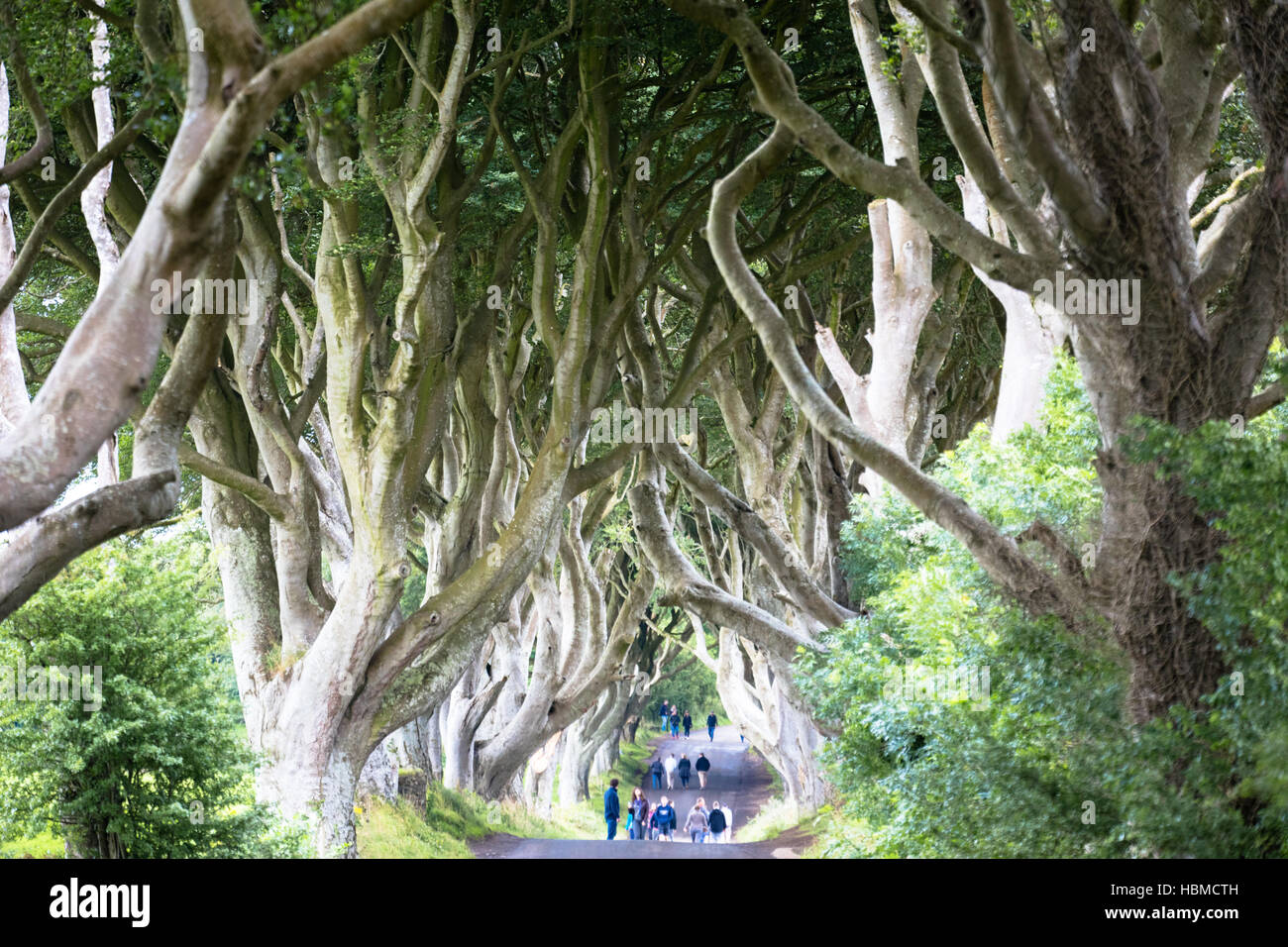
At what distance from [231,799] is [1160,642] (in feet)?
22.2

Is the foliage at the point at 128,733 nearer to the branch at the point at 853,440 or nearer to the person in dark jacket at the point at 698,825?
the branch at the point at 853,440

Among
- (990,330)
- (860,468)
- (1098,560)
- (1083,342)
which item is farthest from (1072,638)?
(990,330)

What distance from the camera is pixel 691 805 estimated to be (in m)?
32.6

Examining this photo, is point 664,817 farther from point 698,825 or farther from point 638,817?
point 698,825

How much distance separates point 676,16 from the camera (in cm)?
1251

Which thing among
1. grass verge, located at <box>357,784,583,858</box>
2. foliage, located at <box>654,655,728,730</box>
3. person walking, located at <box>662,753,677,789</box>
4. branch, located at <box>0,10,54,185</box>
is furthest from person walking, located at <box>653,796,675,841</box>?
foliage, located at <box>654,655,728,730</box>

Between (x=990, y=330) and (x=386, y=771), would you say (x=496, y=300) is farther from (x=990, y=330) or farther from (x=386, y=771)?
(x=990, y=330)

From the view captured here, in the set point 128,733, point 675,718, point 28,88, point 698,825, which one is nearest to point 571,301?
point 28,88

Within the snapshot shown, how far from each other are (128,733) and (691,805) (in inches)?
999

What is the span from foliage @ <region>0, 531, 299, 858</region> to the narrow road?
6.07m

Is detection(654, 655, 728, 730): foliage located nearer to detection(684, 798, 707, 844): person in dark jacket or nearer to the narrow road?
the narrow road

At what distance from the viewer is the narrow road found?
16203mm

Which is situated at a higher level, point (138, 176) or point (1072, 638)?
point (138, 176)

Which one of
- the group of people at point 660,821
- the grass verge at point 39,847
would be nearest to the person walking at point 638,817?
the group of people at point 660,821
